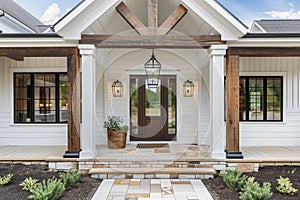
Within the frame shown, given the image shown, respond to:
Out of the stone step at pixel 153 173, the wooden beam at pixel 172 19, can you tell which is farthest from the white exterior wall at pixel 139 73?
the stone step at pixel 153 173

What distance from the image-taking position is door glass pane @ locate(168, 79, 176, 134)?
8.88 m

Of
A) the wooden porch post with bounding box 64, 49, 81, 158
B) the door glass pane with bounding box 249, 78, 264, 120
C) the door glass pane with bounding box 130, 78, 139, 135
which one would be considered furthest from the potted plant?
the door glass pane with bounding box 249, 78, 264, 120

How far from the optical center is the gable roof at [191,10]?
237 inches

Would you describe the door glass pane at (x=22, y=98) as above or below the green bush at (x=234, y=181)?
above

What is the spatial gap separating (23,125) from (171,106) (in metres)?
4.18

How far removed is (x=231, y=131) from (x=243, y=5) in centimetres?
2139

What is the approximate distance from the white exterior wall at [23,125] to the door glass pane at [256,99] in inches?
206

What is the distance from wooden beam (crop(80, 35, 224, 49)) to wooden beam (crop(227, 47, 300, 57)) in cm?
38

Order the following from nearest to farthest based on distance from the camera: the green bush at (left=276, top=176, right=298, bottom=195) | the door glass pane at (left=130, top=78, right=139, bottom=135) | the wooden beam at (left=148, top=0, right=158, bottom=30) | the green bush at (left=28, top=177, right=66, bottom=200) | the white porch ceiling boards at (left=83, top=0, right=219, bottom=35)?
the green bush at (left=28, top=177, right=66, bottom=200) < the green bush at (left=276, top=176, right=298, bottom=195) < the wooden beam at (left=148, top=0, right=158, bottom=30) < the white porch ceiling boards at (left=83, top=0, right=219, bottom=35) < the door glass pane at (left=130, top=78, right=139, bottom=135)

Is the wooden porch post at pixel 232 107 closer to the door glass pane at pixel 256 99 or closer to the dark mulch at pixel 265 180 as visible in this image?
the dark mulch at pixel 265 180

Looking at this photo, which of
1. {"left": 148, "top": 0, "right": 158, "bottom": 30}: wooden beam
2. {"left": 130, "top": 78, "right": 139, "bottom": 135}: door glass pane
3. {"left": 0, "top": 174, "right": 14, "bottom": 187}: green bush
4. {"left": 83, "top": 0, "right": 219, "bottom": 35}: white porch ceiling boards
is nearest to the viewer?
{"left": 0, "top": 174, "right": 14, "bottom": 187}: green bush

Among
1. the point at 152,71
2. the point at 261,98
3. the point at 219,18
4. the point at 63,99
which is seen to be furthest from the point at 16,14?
the point at 261,98

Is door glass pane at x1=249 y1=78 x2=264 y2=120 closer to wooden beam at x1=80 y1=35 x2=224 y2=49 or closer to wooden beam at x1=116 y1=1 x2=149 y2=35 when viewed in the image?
wooden beam at x1=80 y1=35 x2=224 y2=49

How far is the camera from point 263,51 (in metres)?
6.55
